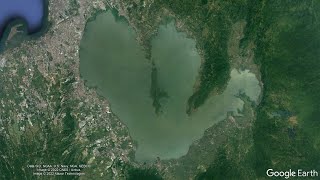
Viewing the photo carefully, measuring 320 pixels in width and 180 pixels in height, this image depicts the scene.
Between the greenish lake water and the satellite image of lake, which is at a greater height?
the satellite image of lake

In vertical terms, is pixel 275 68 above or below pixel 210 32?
below

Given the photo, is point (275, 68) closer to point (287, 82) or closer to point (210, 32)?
point (287, 82)

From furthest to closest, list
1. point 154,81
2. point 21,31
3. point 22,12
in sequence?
1. point 22,12
2. point 21,31
3. point 154,81

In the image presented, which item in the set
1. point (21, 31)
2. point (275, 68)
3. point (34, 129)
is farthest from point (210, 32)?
point (34, 129)

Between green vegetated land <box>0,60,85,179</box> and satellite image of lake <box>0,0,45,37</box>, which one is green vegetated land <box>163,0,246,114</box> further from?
satellite image of lake <box>0,0,45,37</box>

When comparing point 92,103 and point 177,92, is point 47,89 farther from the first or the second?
point 177,92

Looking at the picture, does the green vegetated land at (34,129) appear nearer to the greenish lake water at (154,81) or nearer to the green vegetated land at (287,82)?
the greenish lake water at (154,81)

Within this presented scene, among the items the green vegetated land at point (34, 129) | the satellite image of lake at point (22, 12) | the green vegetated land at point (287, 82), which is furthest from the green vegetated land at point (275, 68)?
the satellite image of lake at point (22, 12)

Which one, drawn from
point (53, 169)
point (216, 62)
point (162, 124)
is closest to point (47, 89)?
point (53, 169)

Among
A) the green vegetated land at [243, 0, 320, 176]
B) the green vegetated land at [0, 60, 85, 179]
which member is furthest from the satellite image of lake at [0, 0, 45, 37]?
the green vegetated land at [243, 0, 320, 176]
